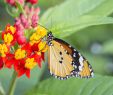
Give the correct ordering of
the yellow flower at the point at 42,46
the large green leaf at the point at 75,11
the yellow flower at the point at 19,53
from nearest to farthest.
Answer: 1. the yellow flower at the point at 19,53
2. the yellow flower at the point at 42,46
3. the large green leaf at the point at 75,11

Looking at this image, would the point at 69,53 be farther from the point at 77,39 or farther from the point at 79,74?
the point at 77,39

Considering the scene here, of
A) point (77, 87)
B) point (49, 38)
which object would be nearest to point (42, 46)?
point (49, 38)

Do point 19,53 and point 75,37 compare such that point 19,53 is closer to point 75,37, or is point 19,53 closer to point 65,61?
point 65,61

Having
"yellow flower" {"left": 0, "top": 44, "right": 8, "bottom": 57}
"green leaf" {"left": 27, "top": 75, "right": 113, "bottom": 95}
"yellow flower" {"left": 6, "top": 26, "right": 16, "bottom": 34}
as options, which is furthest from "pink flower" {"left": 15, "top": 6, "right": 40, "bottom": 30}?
"green leaf" {"left": 27, "top": 75, "right": 113, "bottom": 95}

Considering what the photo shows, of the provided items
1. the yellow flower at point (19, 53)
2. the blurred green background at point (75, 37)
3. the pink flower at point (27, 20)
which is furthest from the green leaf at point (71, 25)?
the yellow flower at point (19, 53)

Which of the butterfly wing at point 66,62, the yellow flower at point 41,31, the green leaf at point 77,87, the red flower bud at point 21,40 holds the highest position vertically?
the yellow flower at point 41,31

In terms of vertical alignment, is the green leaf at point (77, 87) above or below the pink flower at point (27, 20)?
below

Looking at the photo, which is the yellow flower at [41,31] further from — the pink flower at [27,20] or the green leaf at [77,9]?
the green leaf at [77,9]
